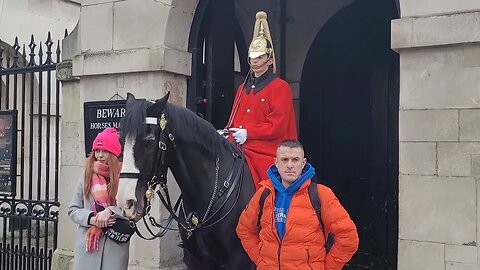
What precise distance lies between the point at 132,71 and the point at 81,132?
973 millimetres

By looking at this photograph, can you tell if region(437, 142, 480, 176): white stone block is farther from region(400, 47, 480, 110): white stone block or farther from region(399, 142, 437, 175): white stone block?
region(400, 47, 480, 110): white stone block

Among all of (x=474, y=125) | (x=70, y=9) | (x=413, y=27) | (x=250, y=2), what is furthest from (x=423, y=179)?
(x=70, y=9)

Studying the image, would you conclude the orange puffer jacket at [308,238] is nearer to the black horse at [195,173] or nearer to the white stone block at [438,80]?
the black horse at [195,173]

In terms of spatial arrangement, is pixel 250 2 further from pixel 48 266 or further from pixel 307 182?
pixel 307 182

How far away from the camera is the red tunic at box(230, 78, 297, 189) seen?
4.50 metres

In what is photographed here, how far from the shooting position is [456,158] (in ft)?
13.8

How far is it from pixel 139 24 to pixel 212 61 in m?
0.85

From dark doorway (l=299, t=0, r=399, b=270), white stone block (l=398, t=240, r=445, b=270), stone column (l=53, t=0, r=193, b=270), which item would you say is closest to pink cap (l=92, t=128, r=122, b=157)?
stone column (l=53, t=0, r=193, b=270)

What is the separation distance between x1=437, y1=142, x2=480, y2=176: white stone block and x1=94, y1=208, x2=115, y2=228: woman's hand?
242cm

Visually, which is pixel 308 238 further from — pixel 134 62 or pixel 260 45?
pixel 134 62

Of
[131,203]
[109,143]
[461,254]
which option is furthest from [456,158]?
[109,143]

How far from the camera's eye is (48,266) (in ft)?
23.9

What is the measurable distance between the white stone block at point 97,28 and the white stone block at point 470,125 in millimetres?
3700

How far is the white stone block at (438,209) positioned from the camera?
4.16 metres
